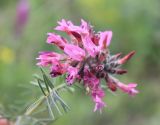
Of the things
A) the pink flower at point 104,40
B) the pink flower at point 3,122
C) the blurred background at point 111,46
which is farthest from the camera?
the blurred background at point 111,46

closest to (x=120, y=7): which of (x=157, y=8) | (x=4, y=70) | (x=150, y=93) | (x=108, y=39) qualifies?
(x=157, y=8)

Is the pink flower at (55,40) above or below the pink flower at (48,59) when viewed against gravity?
above

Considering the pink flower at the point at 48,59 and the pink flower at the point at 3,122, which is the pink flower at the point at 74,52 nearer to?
the pink flower at the point at 48,59

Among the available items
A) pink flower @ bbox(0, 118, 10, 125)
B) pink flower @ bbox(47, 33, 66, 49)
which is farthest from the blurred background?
pink flower @ bbox(47, 33, 66, 49)

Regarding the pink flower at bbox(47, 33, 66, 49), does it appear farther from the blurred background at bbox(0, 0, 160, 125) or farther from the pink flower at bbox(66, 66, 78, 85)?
the blurred background at bbox(0, 0, 160, 125)

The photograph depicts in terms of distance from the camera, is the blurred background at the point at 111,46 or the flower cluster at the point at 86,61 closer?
the flower cluster at the point at 86,61

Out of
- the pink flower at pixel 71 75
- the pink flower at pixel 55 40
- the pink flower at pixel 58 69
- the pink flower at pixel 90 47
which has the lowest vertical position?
the pink flower at pixel 71 75

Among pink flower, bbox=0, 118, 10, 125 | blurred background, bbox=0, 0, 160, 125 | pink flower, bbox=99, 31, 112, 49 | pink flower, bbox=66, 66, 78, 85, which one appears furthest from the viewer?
blurred background, bbox=0, 0, 160, 125

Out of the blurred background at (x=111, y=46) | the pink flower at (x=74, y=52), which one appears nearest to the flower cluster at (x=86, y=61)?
the pink flower at (x=74, y=52)
